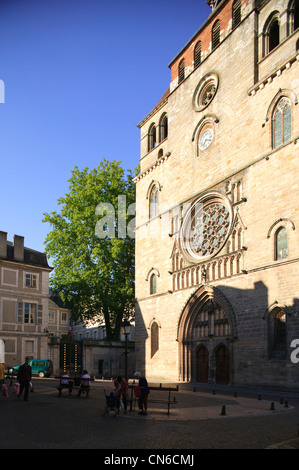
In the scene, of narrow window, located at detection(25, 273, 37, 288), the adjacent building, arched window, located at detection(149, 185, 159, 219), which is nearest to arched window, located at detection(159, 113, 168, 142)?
arched window, located at detection(149, 185, 159, 219)

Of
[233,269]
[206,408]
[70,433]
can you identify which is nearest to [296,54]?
[233,269]

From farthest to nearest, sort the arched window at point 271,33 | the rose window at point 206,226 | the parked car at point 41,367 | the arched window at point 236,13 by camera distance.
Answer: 1. the parked car at point 41,367
2. the arched window at point 236,13
3. the rose window at point 206,226
4. the arched window at point 271,33

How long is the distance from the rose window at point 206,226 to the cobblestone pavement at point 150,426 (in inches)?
467

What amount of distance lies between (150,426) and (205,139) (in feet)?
70.0

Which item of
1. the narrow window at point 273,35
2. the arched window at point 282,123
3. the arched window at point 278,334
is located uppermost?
the narrow window at point 273,35

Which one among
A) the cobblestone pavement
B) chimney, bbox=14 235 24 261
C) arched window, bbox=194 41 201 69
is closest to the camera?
the cobblestone pavement

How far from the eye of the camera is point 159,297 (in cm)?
3219

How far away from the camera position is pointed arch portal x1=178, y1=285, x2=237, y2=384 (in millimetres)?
25891

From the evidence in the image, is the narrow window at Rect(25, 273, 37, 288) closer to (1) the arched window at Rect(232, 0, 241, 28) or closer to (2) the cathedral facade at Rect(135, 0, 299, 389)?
(2) the cathedral facade at Rect(135, 0, 299, 389)

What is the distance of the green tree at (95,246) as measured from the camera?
1510 inches

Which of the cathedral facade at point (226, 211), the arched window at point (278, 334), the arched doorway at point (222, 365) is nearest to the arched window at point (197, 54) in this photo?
the cathedral facade at point (226, 211)

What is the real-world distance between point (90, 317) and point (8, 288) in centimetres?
708

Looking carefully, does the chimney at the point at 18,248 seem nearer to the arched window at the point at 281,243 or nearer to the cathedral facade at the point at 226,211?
the cathedral facade at the point at 226,211

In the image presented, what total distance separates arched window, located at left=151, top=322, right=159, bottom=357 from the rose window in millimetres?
5890
